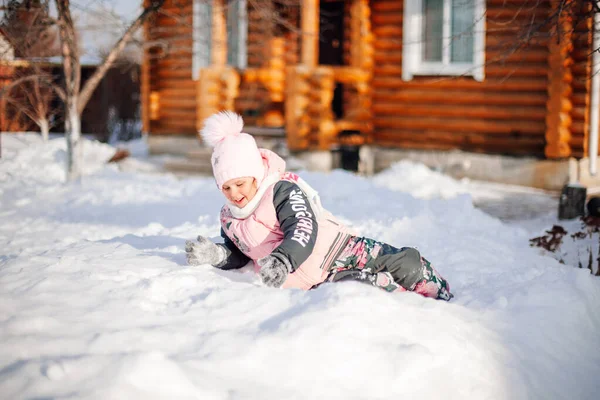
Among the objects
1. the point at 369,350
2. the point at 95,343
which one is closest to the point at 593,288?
the point at 369,350

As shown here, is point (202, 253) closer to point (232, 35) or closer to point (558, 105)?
point (558, 105)

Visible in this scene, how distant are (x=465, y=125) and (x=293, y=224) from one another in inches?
313

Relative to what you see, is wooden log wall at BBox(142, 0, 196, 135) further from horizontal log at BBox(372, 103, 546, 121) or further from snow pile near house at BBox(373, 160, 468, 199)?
snow pile near house at BBox(373, 160, 468, 199)

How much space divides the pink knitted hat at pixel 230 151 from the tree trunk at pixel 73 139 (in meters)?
5.87

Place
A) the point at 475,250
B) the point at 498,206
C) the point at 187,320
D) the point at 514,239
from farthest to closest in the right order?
the point at 498,206 → the point at 514,239 → the point at 475,250 → the point at 187,320

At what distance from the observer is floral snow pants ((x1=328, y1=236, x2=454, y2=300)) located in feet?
11.5

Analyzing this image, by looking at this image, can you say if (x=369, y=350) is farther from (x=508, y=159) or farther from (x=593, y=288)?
(x=508, y=159)

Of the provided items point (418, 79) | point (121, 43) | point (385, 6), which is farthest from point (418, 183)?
point (121, 43)

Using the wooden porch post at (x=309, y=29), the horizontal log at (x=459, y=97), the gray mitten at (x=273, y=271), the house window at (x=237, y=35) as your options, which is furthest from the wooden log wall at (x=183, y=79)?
the gray mitten at (x=273, y=271)

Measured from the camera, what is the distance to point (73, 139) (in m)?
8.76

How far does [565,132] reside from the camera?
941 centimetres

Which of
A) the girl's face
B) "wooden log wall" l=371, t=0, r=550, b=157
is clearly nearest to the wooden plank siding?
"wooden log wall" l=371, t=0, r=550, b=157

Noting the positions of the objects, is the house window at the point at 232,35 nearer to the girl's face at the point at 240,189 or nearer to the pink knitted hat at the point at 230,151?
the pink knitted hat at the point at 230,151

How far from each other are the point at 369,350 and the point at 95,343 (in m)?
1.11
